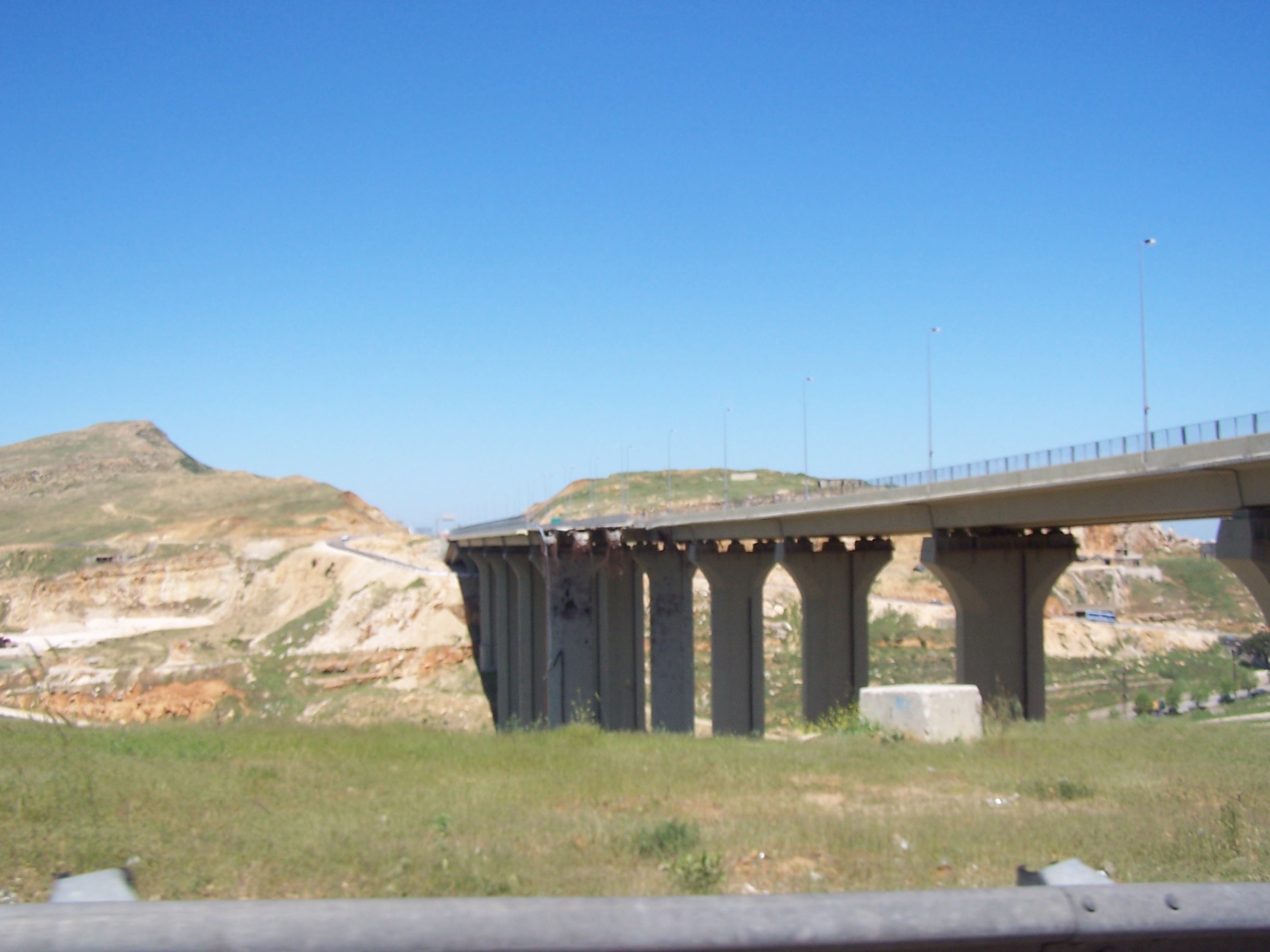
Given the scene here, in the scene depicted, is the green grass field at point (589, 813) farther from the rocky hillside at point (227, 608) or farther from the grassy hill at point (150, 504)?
the grassy hill at point (150, 504)

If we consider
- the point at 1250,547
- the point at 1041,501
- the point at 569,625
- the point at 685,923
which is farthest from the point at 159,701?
the point at 685,923

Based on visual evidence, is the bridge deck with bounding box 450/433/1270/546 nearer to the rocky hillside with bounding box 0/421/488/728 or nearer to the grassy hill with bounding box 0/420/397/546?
the rocky hillside with bounding box 0/421/488/728

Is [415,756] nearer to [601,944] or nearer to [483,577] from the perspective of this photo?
[601,944]

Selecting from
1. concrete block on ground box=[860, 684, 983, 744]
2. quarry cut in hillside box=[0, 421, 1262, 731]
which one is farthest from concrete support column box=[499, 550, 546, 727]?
concrete block on ground box=[860, 684, 983, 744]

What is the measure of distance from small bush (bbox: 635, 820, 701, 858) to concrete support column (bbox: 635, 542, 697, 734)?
115 feet

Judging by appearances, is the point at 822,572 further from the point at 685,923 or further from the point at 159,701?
the point at 685,923

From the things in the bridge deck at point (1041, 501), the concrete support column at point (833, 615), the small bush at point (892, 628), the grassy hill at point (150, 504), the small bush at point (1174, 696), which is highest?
the grassy hill at point (150, 504)

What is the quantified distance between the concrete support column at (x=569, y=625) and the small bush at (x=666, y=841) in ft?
130

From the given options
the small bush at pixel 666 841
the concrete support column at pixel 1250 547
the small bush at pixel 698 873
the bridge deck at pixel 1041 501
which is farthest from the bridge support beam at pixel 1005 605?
the small bush at pixel 698 873

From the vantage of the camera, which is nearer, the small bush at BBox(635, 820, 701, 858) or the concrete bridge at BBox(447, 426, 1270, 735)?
the small bush at BBox(635, 820, 701, 858)

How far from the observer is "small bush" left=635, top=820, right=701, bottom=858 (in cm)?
740

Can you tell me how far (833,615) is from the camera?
42438 mm

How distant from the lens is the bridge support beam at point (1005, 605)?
33.9 metres

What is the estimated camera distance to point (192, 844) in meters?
7.48
